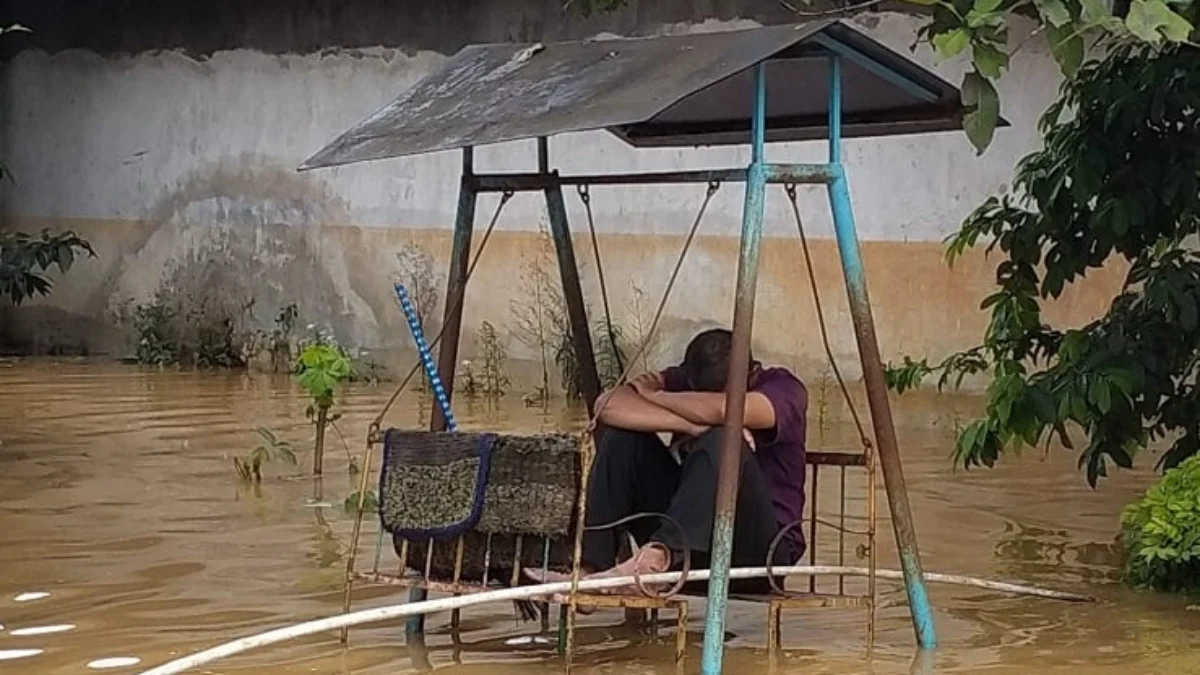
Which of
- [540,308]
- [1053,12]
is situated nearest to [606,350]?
[540,308]

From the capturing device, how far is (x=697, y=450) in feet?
19.1

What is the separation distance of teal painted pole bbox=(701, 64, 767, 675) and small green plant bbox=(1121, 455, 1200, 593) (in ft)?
6.89

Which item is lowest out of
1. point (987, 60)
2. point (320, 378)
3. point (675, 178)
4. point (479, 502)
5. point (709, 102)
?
point (479, 502)

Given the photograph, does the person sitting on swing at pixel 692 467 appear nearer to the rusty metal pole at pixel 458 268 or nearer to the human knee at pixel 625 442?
the human knee at pixel 625 442

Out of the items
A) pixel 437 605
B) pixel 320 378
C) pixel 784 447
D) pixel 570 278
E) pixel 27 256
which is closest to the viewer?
pixel 437 605

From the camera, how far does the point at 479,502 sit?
18.2 feet

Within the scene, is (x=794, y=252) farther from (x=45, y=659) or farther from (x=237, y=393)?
(x=45, y=659)

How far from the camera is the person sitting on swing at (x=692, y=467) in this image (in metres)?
5.75

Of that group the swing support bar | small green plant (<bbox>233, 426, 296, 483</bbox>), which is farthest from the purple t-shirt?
small green plant (<bbox>233, 426, 296, 483</bbox>)

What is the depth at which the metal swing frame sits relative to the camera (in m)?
5.16

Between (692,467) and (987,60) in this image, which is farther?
(692,467)

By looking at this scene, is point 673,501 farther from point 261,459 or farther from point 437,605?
point 261,459

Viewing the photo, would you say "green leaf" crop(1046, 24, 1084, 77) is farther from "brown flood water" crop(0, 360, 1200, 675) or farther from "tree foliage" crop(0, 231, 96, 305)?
"tree foliage" crop(0, 231, 96, 305)

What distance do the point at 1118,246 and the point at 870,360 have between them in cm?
184
